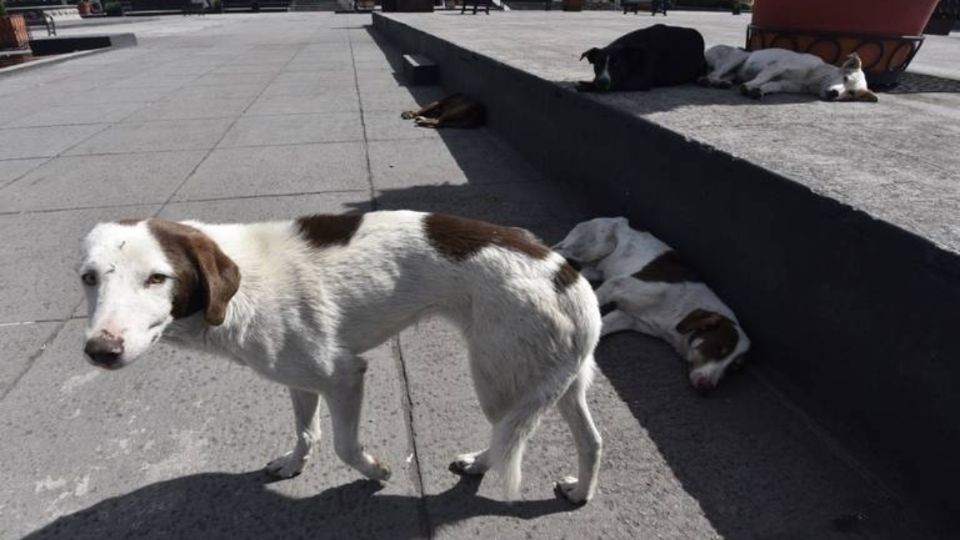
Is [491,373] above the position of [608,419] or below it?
above

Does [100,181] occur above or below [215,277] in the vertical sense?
below

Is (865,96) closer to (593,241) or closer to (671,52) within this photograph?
(671,52)

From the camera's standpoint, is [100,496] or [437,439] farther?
[437,439]

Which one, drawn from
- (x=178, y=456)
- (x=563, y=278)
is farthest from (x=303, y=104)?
(x=563, y=278)

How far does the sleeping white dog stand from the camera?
4945mm

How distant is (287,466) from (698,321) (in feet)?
7.36

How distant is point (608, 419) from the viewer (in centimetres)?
272

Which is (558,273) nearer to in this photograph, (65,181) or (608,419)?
(608,419)

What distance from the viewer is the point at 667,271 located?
3.48 metres

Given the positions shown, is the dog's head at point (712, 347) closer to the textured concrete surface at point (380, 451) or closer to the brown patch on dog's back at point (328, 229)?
the textured concrete surface at point (380, 451)

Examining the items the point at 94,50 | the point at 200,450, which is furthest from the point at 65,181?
the point at 94,50

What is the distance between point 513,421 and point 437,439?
0.71 metres

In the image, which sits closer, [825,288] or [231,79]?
[825,288]

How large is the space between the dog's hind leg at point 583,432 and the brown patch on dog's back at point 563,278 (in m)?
0.34
